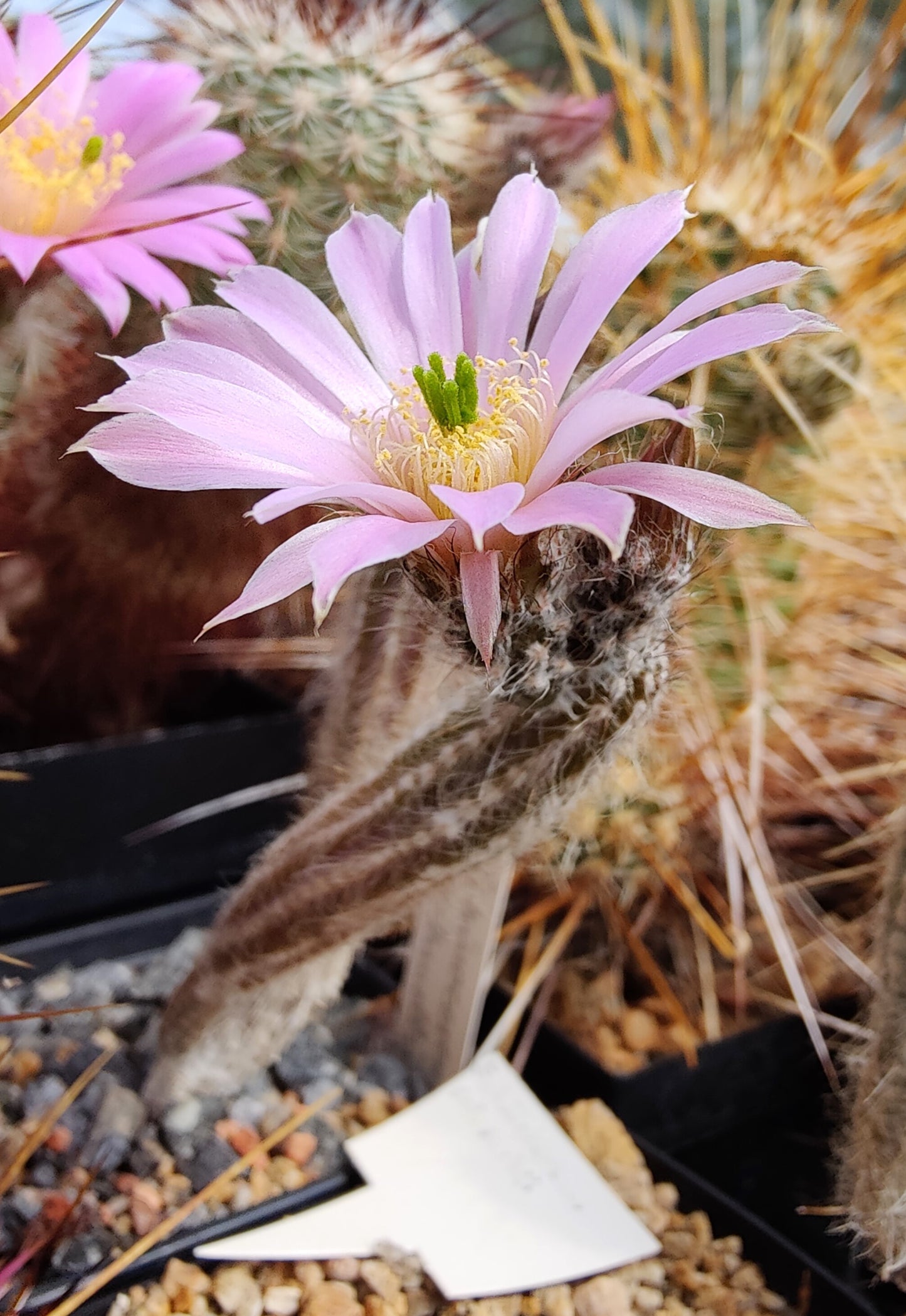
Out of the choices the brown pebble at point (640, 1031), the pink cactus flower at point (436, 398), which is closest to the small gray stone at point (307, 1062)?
the brown pebble at point (640, 1031)

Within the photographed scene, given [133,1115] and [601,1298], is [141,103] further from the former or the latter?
[601,1298]

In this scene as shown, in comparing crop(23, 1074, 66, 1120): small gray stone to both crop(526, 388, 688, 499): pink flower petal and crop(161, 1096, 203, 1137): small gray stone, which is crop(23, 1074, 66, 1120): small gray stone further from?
crop(526, 388, 688, 499): pink flower petal

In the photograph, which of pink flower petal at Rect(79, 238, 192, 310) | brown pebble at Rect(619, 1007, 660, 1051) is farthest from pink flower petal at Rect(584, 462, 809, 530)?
brown pebble at Rect(619, 1007, 660, 1051)

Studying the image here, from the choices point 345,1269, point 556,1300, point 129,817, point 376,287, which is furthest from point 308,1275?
point 376,287

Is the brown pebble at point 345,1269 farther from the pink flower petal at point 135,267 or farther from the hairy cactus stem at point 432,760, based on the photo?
the pink flower petal at point 135,267

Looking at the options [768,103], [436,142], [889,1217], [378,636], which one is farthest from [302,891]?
[768,103]

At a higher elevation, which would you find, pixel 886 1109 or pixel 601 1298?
pixel 886 1109
